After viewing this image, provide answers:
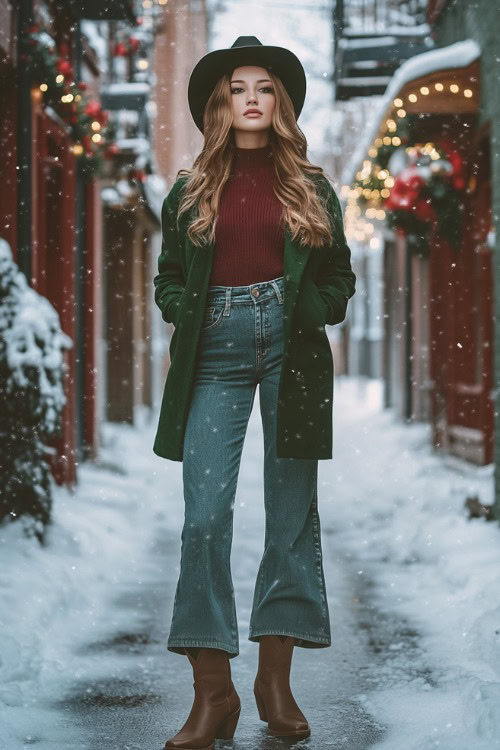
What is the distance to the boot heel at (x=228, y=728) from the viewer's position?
10.7ft

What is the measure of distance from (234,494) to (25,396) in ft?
9.49

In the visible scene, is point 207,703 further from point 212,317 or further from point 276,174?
point 276,174

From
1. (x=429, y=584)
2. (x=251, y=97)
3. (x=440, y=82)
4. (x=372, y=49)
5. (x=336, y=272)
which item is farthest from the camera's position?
(x=372, y=49)

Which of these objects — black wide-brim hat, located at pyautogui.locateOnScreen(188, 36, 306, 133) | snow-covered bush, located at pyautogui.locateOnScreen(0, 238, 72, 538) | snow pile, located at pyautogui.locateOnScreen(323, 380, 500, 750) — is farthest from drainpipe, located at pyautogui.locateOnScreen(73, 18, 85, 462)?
black wide-brim hat, located at pyautogui.locateOnScreen(188, 36, 306, 133)

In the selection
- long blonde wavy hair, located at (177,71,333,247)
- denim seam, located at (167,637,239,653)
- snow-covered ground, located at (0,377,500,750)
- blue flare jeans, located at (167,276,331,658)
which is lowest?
snow-covered ground, located at (0,377,500,750)

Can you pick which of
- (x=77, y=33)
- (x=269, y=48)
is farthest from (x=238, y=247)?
(x=77, y=33)

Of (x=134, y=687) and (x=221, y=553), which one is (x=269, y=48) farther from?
(x=134, y=687)

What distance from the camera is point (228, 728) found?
10.8 ft

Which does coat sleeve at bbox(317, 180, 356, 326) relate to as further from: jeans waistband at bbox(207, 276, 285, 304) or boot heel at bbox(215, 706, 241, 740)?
boot heel at bbox(215, 706, 241, 740)

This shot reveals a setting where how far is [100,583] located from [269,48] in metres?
3.46

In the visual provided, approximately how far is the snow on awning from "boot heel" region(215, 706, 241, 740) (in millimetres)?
6387

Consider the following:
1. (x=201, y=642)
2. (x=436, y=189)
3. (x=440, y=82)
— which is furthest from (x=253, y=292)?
(x=436, y=189)

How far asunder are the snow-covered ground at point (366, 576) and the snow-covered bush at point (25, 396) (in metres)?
0.22

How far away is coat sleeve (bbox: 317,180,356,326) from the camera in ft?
11.4
